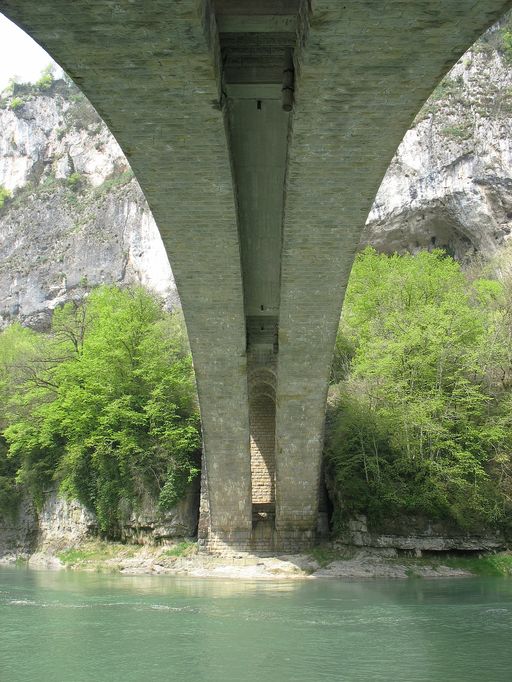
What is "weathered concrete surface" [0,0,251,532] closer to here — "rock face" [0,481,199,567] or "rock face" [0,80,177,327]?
"rock face" [0,481,199,567]

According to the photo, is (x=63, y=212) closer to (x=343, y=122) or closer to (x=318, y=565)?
(x=318, y=565)

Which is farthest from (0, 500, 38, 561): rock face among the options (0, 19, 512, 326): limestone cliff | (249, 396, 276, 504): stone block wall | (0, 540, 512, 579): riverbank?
(0, 19, 512, 326): limestone cliff

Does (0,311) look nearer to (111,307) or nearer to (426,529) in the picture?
(111,307)

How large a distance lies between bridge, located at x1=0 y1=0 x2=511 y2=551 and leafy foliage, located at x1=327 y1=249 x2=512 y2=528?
371 cm

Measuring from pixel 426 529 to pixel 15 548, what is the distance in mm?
13272

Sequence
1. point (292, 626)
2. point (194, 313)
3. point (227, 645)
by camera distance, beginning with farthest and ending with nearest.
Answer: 1. point (194, 313)
2. point (292, 626)
3. point (227, 645)

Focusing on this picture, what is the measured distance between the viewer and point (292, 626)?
9.29 metres

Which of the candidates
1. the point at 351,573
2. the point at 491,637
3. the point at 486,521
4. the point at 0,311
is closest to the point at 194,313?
the point at 491,637

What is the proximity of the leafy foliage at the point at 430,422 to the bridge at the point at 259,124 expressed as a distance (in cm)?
371

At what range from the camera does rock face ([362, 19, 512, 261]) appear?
98.6 ft

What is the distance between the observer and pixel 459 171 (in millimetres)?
30609

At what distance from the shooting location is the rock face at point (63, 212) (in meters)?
41.3

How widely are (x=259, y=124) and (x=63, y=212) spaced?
40604mm

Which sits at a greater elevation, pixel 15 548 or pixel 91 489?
pixel 91 489
